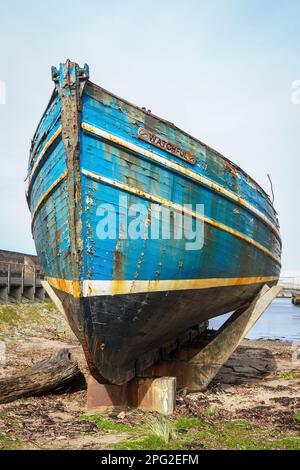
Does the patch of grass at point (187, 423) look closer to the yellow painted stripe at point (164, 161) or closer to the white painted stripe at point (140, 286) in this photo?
the white painted stripe at point (140, 286)

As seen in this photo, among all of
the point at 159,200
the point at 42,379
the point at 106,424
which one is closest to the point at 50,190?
the point at 159,200

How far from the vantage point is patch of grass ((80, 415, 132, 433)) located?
5293mm

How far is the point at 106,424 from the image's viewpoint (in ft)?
18.0

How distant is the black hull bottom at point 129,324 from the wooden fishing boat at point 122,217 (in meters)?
0.02

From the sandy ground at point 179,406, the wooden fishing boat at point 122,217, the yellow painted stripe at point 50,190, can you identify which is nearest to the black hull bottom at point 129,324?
the wooden fishing boat at point 122,217

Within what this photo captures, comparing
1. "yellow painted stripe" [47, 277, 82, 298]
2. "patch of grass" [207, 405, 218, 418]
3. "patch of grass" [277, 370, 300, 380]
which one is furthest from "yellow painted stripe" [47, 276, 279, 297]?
"patch of grass" [277, 370, 300, 380]

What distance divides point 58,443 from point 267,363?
797 centimetres

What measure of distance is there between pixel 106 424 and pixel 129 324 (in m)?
1.25

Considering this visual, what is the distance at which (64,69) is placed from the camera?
5.28 meters

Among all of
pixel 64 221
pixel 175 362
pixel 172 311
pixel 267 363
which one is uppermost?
pixel 64 221

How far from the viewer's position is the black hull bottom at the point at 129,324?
5418 millimetres

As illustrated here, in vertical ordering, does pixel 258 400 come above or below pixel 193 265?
below
